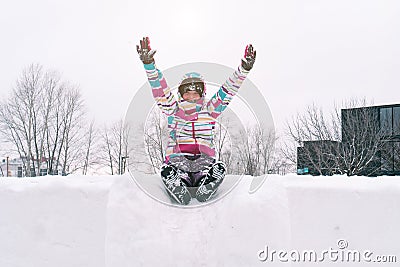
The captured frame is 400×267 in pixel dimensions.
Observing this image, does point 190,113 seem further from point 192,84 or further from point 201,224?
point 201,224

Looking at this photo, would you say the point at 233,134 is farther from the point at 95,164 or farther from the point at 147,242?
the point at 95,164

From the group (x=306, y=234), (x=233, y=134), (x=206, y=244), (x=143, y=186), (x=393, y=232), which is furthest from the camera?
(x=233, y=134)

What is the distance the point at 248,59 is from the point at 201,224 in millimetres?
1832

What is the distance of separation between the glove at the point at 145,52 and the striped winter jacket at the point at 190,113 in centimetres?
6

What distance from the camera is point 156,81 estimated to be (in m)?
4.41

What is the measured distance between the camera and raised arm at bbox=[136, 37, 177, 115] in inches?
171

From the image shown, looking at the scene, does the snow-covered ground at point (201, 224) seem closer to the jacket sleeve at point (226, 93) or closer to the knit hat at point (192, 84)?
the jacket sleeve at point (226, 93)

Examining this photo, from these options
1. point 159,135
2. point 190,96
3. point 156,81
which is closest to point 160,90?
point 156,81

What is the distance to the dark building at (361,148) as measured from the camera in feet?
98.5

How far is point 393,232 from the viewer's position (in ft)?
10.3

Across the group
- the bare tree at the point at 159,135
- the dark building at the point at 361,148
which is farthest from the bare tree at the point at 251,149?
the dark building at the point at 361,148

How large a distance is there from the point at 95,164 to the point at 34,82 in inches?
352

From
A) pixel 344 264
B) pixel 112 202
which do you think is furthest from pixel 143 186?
pixel 344 264

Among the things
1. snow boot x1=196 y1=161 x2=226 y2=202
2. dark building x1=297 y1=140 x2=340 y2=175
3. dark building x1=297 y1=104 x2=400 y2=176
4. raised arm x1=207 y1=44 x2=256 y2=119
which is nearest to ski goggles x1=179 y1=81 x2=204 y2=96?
raised arm x1=207 y1=44 x2=256 y2=119
